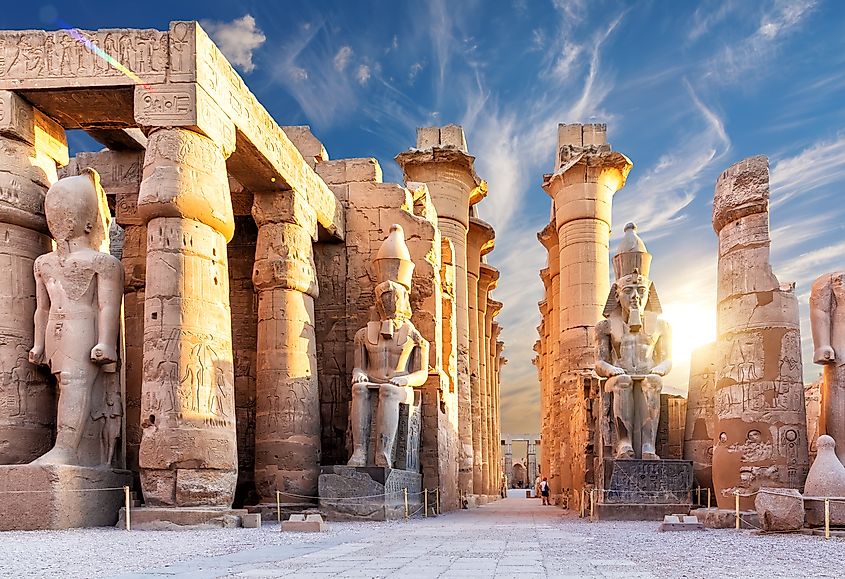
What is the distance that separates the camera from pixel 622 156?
22.5m

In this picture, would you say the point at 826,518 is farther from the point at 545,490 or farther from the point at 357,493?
the point at 545,490

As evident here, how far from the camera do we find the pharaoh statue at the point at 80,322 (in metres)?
10.5

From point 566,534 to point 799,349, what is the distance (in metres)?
3.73

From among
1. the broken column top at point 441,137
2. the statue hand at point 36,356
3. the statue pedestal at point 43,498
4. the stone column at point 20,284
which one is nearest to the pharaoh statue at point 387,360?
the statue pedestal at point 43,498

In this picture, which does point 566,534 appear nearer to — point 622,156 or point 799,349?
point 799,349

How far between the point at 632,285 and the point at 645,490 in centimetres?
310

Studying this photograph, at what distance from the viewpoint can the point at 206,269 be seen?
1064 cm

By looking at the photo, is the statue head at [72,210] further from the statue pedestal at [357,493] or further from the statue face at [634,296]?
the statue face at [634,296]

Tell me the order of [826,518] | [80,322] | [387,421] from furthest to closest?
1. [387,421]
2. [80,322]
3. [826,518]

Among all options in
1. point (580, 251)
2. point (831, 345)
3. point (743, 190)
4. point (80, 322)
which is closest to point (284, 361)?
point (80, 322)

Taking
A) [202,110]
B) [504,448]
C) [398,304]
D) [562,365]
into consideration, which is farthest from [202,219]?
[504,448]

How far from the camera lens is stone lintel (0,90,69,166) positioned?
1074 cm

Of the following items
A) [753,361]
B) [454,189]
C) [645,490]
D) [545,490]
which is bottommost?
[545,490]

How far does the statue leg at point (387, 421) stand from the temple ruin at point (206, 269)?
73 cm
